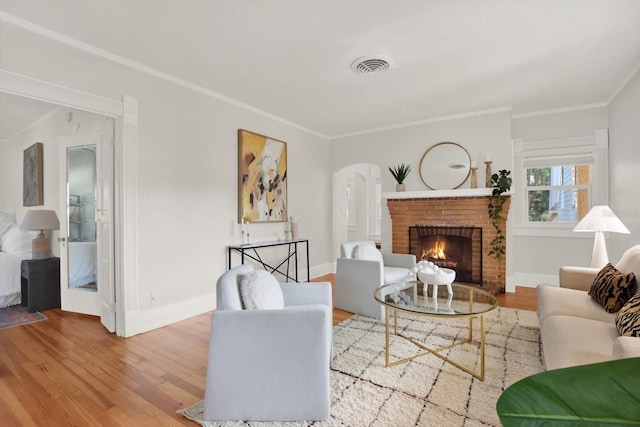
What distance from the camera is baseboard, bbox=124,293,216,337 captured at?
2.98 metres

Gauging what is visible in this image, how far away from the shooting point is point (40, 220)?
3916 mm

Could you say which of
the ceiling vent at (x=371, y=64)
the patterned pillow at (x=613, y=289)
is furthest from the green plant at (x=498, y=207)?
the ceiling vent at (x=371, y=64)

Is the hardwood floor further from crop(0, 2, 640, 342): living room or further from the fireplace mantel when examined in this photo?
the fireplace mantel

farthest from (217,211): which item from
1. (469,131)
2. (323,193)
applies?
(469,131)

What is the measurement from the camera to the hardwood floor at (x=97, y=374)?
5.99ft

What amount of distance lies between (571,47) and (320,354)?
3247 millimetres

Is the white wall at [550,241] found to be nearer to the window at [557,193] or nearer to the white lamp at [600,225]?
the window at [557,193]

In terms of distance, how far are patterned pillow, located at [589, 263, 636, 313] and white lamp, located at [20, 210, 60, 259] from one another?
5.67 m

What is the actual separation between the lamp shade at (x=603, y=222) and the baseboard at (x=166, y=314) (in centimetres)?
399

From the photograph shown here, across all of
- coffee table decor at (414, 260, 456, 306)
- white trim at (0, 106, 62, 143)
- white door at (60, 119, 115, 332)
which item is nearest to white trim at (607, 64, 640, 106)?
coffee table decor at (414, 260, 456, 306)

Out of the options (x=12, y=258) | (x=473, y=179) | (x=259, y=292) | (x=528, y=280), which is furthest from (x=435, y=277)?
(x=12, y=258)

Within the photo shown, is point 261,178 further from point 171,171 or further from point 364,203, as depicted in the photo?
point 364,203

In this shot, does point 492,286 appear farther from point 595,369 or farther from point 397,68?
point 595,369

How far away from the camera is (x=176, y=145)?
3.38 meters
